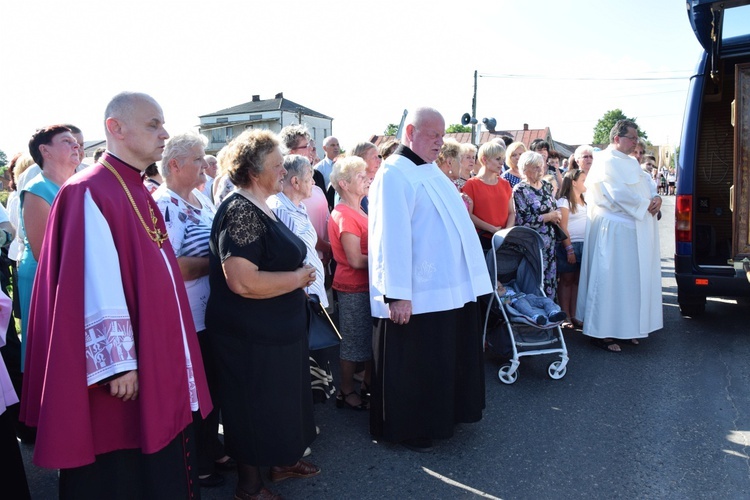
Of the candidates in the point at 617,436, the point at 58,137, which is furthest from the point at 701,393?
the point at 58,137

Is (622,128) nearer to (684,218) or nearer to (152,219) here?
(684,218)

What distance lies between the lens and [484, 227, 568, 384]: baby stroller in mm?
4676

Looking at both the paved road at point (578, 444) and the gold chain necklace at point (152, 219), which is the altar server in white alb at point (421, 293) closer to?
the paved road at point (578, 444)

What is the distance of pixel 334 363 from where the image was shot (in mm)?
5273

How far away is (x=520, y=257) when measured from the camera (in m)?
5.18

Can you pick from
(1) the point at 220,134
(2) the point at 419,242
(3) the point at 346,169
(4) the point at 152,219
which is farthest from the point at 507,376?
(1) the point at 220,134

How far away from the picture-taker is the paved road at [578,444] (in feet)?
10.4

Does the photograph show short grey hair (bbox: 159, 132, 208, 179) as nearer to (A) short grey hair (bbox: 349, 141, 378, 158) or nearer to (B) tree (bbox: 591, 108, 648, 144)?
(A) short grey hair (bbox: 349, 141, 378, 158)

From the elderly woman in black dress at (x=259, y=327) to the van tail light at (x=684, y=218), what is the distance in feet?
13.6

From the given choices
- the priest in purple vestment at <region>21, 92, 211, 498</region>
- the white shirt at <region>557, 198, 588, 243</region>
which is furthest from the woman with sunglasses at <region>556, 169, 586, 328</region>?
the priest in purple vestment at <region>21, 92, 211, 498</region>

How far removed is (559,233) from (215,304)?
4.10 meters

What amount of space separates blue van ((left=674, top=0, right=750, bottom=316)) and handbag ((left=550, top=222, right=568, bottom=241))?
1.04 metres

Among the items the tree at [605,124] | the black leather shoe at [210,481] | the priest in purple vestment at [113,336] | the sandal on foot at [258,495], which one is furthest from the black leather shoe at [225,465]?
the tree at [605,124]

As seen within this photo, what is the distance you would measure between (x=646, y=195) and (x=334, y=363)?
336 centimetres
